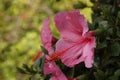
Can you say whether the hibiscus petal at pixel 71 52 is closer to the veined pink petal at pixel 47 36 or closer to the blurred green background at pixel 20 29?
the veined pink petal at pixel 47 36

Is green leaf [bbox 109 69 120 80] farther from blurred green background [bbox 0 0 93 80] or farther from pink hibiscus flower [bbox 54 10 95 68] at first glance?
blurred green background [bbox 0 0 93 80]

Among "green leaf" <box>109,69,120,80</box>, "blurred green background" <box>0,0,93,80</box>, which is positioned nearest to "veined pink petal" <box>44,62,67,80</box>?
"green leaf" <box>109,69,120,80</box>

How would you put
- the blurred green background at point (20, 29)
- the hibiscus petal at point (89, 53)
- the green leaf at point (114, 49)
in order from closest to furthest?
the hibiscus petal at point (89, 53) → the green leaf at point (114, 49) → the blurred green background at point (20, 29)

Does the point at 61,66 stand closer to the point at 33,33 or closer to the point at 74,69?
the point at 74,69

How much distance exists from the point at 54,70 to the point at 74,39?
0.11 m

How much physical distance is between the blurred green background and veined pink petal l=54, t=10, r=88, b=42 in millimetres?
2442

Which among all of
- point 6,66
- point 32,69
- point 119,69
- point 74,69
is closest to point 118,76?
point 119,69

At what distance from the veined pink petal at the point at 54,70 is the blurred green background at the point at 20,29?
7.98 ft

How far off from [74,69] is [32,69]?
0.16 meters

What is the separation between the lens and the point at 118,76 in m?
1.20

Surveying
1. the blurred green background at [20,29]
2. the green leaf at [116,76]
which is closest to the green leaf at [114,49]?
the green leaf at [116,76]

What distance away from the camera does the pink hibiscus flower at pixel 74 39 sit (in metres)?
1.16

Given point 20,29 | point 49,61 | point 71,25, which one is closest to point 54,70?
point 49,61

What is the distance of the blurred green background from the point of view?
3.72 meters
